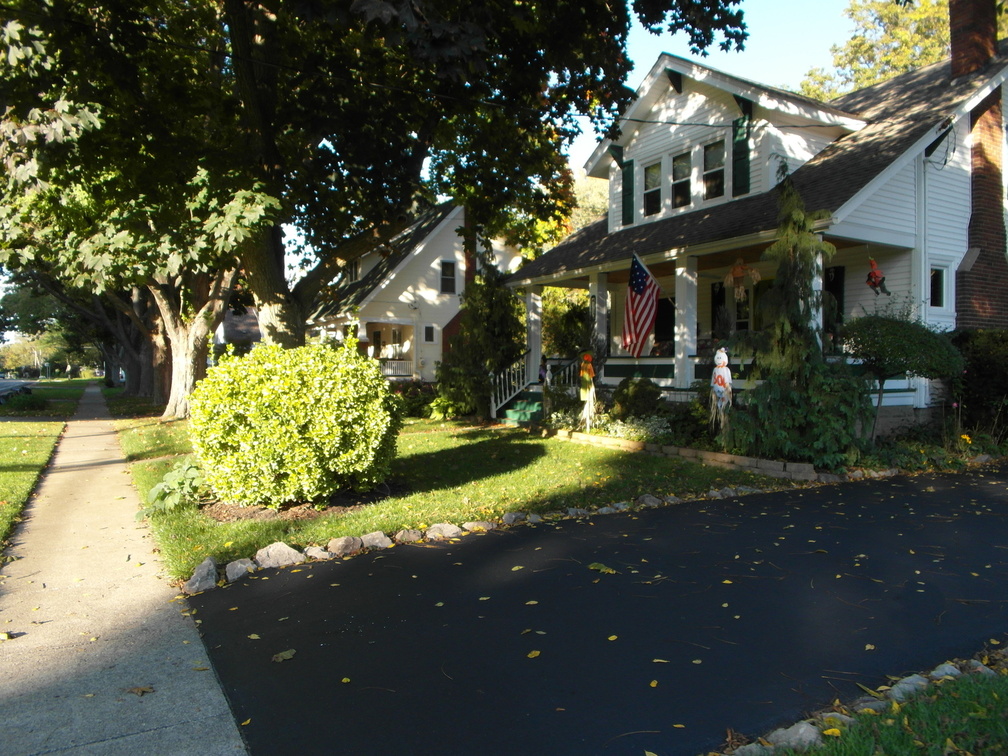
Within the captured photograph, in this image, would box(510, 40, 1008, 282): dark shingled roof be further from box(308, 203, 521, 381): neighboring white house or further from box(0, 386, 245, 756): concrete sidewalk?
box(308, 203, 521, 381): neighboring white house

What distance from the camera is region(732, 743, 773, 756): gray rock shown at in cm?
307

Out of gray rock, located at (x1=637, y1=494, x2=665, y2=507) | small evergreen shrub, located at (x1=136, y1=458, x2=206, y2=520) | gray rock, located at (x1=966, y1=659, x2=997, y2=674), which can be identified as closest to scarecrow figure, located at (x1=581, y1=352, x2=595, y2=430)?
gray rock, located at (x1=637, y1=494, x2=665, y2=507)

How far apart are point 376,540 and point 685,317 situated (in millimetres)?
9467

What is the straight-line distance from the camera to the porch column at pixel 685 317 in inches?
556

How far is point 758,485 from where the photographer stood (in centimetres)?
955

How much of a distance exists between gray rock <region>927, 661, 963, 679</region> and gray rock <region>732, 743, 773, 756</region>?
1328mm

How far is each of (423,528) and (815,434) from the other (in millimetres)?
6196

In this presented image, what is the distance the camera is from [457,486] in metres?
9.23

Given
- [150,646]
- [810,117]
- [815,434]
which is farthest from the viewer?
[810,117]

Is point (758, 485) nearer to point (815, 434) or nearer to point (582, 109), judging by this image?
point (815, 434)

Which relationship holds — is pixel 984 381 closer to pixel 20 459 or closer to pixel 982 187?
pixel 982 187

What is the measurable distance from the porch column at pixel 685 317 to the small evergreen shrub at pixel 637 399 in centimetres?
72

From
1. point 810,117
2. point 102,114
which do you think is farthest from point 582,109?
point 102,114

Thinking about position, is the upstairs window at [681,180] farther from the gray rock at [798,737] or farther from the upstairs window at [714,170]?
the gray rock at [798,737]
